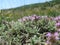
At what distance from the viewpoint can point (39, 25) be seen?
4875 millimetres

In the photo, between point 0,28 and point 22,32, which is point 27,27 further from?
point 0,28

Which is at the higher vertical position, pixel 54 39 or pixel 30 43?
pixel 54 39

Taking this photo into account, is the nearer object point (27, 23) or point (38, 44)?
point (38, 44)

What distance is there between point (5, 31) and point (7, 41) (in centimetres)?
34

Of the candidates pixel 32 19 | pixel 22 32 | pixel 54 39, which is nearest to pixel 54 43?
pixel 54 39

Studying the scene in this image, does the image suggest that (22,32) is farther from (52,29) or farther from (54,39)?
(54,39)

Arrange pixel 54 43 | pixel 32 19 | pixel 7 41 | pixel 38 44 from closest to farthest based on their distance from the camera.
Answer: pixel 54 43 → pixel 38 44 → pixel 7 41 → pixel 32 19

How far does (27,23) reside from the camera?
483cm

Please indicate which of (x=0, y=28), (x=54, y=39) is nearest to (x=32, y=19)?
(x=0, y=28)

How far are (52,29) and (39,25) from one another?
0.30 metres

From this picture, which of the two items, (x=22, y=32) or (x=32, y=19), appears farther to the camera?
(x=32, y=19)

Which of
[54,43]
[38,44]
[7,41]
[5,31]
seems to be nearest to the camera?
[54,43]

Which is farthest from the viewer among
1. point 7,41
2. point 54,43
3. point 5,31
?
point 5,31

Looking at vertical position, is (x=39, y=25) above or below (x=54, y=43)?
below
